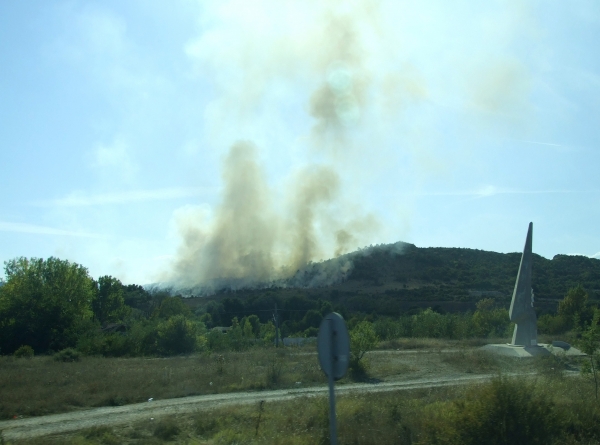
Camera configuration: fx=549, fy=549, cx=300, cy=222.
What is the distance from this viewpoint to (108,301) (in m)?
91.5

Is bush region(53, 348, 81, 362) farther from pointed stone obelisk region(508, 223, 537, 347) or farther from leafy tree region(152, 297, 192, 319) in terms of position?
pointed stone obelisk region(508, 223, 537, 347)

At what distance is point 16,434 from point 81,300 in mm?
59010

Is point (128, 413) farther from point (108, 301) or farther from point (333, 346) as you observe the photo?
point (108, 301)

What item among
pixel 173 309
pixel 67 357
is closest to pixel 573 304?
pixel 173 309

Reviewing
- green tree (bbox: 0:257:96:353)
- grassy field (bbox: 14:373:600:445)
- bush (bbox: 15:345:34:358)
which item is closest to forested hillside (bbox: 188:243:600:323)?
green tree (bbox: 0:257:96:353)

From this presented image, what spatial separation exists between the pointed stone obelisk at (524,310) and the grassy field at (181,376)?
9.03 ft

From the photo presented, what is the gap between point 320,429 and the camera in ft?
39.4

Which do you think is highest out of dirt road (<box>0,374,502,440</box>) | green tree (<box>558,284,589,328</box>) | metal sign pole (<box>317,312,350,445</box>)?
green tree (<box>558,284,589,328</box>)

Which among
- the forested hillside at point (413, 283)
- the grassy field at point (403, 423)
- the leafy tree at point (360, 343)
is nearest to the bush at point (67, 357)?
the leafy tree at point (360, 343)

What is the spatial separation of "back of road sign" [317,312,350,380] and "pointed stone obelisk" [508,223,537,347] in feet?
92.5

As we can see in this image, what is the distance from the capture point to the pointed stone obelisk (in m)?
32.3

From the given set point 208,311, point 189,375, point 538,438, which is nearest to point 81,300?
point 208,311

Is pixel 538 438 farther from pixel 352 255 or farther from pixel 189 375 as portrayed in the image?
Result: pixel 352 255

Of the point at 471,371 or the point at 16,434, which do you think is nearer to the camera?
the point at 16,434
